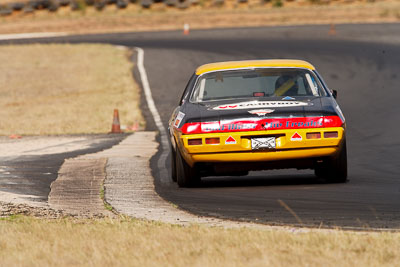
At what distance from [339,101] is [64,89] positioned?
10.6m

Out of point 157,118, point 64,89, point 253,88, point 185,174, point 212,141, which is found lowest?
point 64,89

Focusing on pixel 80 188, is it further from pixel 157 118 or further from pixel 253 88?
pixel 157 118

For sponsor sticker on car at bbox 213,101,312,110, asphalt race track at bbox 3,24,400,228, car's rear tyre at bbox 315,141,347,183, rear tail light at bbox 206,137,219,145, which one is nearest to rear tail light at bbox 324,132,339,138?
car's rear tyre at bbox 315,141,347,183

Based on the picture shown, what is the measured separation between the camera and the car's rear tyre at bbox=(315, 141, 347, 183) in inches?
399

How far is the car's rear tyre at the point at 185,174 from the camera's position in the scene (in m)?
10.3

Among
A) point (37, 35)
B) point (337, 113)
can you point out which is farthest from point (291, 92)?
point (37, 35)

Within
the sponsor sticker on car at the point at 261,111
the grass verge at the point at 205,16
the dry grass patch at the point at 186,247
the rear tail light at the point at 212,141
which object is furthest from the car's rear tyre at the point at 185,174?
the grass verge at the point at 205,16

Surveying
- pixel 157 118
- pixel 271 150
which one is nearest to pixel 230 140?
pixel 271 150

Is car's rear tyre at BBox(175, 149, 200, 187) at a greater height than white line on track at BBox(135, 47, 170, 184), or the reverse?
car's rear tyre at BBox(175, 149, 200, 187)

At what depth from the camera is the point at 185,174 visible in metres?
10.4

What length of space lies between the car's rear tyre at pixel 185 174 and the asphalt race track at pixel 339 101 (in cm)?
10

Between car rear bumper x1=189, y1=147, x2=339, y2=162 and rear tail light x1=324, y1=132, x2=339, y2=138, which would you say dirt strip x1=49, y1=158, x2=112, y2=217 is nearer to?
car rear bumper x1=189, y1=147, x2=339, y2=162

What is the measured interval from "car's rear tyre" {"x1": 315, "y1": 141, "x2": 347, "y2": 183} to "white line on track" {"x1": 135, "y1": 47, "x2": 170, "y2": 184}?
188cm

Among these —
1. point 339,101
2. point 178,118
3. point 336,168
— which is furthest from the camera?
point 339,101
